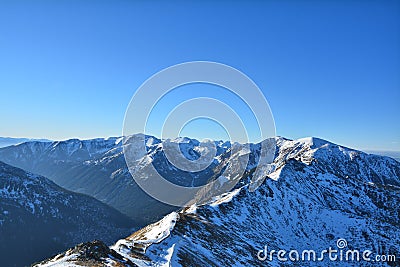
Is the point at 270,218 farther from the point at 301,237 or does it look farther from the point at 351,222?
the point at 351,222

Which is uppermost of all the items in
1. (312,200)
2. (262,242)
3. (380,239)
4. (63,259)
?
(312,200)

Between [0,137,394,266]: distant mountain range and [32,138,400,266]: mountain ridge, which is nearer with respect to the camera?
[0,137,394,266]: distant mountain range

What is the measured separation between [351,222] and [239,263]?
104 meters

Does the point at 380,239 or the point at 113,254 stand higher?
the point at 380,239

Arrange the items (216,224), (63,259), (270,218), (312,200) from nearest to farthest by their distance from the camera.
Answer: (63,259) < (216,224) < (270,218) < (312,200)

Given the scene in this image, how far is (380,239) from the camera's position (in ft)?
503

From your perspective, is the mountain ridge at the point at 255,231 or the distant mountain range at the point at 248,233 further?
the mountain ridge at the point at 255,231

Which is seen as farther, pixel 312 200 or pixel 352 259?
pixel 312 200

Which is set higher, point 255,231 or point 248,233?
point 255,231

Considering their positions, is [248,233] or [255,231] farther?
[255,231]

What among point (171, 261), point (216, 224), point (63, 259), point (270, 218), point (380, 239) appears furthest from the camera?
point (270, 218)

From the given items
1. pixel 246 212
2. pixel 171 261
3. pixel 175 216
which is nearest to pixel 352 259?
pixel 246 212

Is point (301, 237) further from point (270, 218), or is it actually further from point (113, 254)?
point (113, 254)

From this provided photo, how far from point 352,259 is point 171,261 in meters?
113
